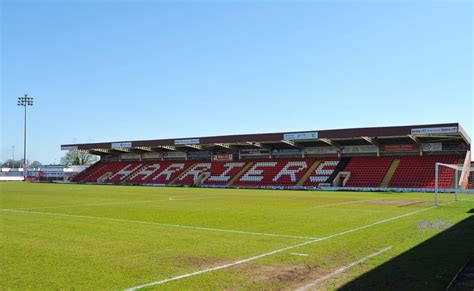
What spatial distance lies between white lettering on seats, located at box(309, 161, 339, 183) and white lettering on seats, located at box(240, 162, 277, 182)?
7.58m

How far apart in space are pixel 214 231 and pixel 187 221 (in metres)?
3.02

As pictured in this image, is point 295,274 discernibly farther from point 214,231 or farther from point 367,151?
point 367,151

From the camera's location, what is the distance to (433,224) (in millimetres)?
15680

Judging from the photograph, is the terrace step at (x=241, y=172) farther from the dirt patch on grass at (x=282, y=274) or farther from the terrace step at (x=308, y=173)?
the dirt patch on grass at (x=282, y=274)

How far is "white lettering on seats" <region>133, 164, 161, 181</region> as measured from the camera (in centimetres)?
6968

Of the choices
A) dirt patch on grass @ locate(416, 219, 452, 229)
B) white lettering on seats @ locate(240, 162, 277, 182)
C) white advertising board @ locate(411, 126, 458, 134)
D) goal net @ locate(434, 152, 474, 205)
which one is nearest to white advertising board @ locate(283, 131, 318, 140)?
white lettering on seats @ locate(240, 162, 277, 182)

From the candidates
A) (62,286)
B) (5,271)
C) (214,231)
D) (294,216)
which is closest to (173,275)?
(62,286)

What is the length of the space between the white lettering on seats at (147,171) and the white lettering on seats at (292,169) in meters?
23.9

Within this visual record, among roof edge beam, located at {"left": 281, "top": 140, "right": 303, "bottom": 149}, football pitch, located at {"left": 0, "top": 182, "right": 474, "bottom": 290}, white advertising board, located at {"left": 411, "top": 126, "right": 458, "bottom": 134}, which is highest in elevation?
white advertising board, located at {"left": 411, "top": 126, "right": 458, "bottom": 134}

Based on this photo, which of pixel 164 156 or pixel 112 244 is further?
pixel 164 156

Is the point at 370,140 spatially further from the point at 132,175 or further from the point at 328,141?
the point at 132,175

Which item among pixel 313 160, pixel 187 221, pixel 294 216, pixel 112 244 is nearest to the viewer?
pixel 112 244

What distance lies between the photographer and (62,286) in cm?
685

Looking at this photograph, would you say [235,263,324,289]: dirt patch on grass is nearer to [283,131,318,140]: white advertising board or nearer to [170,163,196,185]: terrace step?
[283,131,318,140]: white advertising board
